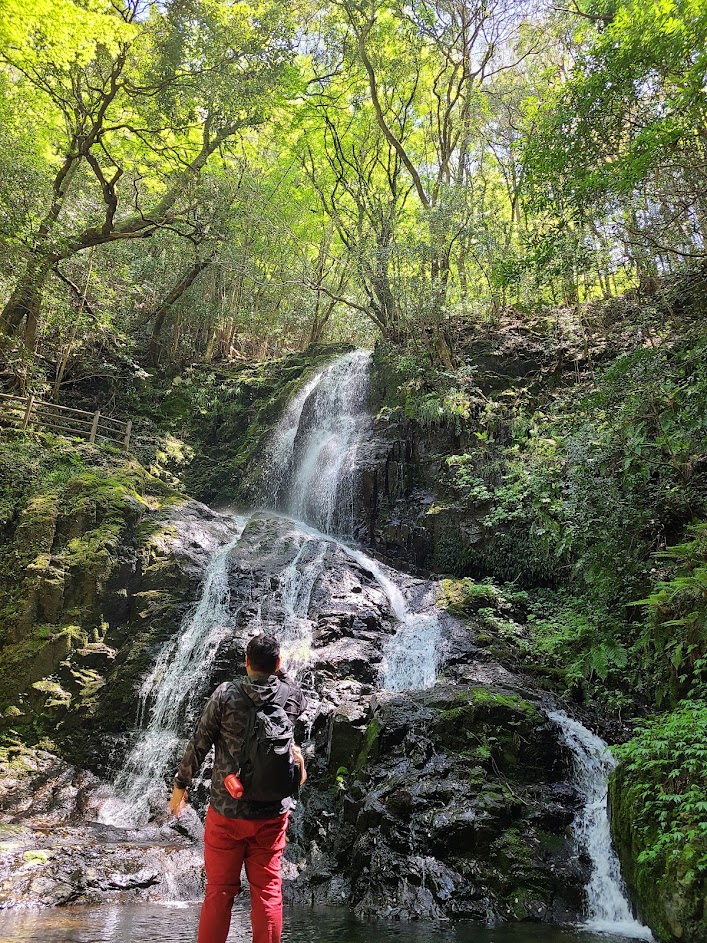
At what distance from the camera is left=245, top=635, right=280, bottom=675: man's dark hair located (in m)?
3.14

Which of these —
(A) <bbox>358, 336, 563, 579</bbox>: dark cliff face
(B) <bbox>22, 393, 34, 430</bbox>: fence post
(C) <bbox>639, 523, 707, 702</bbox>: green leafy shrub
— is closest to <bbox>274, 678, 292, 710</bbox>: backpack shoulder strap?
(C) <bbox>639, 523, 707, 702</bbox>: green leafy shrub

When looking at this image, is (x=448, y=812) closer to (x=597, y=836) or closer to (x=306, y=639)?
(x=597, y=836)

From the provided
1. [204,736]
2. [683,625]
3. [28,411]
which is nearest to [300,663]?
[683,625]

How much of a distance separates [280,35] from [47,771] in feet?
52.9

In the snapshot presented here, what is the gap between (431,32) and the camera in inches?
646

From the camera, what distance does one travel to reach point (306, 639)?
32.0ft

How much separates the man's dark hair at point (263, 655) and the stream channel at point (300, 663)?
2.93m

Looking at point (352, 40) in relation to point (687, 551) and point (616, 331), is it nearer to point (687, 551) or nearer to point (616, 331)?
point (616, 331)

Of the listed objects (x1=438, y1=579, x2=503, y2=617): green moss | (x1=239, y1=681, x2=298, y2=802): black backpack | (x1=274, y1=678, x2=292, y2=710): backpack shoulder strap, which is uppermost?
(x1=438, y1=579, x2=503, y2=617): green moss

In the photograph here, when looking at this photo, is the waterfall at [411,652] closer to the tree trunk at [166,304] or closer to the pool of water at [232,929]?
the pool of water at [232,929]

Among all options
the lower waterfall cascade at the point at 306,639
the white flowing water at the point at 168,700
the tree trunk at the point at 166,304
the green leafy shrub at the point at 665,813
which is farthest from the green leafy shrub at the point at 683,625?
the tree trunk at the point at 166,304

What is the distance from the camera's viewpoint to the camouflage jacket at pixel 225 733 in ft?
9.70

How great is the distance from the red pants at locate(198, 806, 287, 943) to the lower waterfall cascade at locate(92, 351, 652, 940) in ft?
12.2

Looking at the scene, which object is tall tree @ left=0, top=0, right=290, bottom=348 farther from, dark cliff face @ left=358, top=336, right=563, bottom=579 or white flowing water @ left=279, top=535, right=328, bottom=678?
white flowing water @ left=279, top=535, right=328, bottom=678
